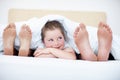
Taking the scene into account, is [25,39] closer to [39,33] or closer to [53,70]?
[39,33]

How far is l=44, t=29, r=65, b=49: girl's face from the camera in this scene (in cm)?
108

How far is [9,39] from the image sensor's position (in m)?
1.07

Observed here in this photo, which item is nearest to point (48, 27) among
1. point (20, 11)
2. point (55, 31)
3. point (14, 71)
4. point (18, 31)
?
point (55, 31)

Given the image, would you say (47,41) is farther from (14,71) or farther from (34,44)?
(14,71)

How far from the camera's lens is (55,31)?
1.11 m

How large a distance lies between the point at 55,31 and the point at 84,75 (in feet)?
1.34

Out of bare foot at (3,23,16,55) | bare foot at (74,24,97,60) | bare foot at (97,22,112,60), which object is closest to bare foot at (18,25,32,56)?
bare foot at (3,23,16,55)

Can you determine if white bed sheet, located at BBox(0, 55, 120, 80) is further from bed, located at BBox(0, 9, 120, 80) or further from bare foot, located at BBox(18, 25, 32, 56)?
bare foot, located at BBox(18, 25, 32, 56)

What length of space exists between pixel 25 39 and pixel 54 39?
149 millimetres

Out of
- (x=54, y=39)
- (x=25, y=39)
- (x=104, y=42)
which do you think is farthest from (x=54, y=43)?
(x=104, y=42)

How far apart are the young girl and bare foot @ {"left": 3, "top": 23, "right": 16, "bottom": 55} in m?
0.13

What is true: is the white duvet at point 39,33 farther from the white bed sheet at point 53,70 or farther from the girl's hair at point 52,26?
the white bed sheet at point 53,70

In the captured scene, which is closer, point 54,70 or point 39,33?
point 54,70

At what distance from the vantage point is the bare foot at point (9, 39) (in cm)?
105
